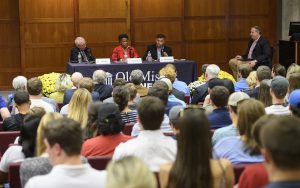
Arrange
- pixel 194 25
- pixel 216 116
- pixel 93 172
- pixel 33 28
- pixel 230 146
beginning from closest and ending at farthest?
pixel 93 172 < pixel 230 146 < pixel 216 116 < pixel 33 28 < pixel 194 25

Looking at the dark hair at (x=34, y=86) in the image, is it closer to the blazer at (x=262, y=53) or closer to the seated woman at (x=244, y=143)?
the seated woman at (x=244, y=143)

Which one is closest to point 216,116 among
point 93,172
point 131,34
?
point 93,172

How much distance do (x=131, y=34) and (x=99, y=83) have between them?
5.78 metres

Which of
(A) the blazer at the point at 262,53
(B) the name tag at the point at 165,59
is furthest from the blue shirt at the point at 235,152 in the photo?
(A) the blazer at the point at 262,53

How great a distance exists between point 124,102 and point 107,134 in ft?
4.78

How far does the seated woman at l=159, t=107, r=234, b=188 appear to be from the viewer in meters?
2.85

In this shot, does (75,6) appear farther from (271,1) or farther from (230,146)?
(230,146)

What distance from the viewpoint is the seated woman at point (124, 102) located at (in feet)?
18.5

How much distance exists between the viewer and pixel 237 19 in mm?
13984

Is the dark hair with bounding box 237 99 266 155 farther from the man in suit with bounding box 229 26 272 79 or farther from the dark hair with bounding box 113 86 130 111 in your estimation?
the man in suit with bounding box 229 26 272 79

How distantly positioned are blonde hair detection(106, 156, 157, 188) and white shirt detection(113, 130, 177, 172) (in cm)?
149

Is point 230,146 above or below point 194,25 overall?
below

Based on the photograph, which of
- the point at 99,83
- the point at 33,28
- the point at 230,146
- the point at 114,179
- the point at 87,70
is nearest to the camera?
the point at 114,179

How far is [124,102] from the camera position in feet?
18.7
